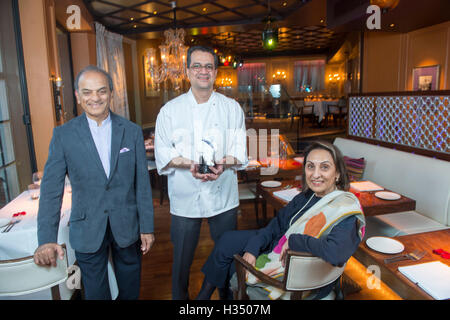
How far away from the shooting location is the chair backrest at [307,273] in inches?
52.5

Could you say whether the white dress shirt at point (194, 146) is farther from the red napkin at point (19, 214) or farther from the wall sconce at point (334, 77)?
the wall sconce at point (334, 77)

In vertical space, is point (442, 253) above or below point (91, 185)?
below

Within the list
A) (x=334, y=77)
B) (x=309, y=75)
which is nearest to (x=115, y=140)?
(x=309, y=75)

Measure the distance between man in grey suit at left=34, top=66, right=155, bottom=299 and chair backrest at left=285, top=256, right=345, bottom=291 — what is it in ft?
2.33

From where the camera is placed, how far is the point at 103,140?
4.97 ft

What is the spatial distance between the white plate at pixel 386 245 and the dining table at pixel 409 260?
2 centimetres

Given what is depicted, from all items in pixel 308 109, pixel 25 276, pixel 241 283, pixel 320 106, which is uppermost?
pixel 320 106

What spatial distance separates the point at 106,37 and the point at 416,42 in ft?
23.7

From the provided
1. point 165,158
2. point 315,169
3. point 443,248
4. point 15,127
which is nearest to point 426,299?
point 443,248

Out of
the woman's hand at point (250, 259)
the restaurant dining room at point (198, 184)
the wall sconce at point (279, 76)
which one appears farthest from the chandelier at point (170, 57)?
the wall sconce at point (279, 76)

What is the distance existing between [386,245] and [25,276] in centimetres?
172

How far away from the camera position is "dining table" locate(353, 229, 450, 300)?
1.40 metres

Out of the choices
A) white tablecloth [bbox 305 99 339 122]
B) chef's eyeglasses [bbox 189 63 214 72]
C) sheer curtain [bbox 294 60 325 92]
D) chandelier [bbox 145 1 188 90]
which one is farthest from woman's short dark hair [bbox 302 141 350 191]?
sheer curtain [bbox 294 60 325 92]

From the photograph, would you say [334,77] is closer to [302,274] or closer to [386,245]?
[386,245]
